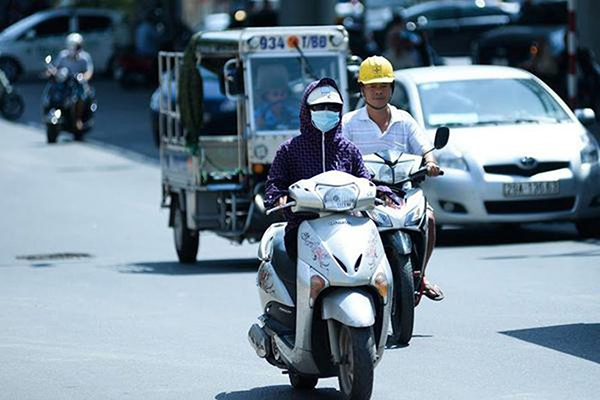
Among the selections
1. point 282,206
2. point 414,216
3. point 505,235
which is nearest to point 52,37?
point 505,235

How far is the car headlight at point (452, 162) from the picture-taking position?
17.3m

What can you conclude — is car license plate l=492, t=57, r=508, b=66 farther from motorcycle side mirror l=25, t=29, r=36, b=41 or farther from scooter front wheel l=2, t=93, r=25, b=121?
motorcycle side mirror l=25, t=29, r=36, b=41

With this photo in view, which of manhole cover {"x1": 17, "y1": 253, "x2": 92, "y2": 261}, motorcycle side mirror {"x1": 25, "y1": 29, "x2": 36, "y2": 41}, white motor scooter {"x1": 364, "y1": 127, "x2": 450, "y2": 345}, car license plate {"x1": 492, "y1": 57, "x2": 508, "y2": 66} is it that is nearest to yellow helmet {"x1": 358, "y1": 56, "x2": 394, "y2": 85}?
white motor scooter {"x1": 364, "y1": 127, "x2": 450, "y2": 345}

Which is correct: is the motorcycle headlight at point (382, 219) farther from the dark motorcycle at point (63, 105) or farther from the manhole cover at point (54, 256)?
the dark motorcycle at point (63, 105)

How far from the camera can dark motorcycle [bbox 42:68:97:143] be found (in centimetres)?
3406

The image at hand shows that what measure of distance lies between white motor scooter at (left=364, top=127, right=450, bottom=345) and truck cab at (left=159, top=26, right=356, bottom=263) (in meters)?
5.07

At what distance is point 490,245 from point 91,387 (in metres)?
8.25

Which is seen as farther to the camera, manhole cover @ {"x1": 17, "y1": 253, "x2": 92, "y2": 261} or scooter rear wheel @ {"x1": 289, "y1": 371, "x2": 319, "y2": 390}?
manhole cover @ {"x1": 17, "y1": 253, "x2": 92, "y2": 261}

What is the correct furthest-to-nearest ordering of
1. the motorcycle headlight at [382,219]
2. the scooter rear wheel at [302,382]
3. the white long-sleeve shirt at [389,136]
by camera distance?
the white long-sleeve shirt at [389,136]
the motorcycle headlight at [382,219]
the scooter rear wheel at [302,382]

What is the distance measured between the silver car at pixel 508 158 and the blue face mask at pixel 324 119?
26.2 feet

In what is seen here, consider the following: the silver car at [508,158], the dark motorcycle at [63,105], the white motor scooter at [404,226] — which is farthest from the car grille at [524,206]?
the dark motorcycle at [63,105]

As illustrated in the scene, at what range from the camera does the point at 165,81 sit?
19.5 m

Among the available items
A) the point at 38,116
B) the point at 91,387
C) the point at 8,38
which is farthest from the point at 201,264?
the point at 8,38

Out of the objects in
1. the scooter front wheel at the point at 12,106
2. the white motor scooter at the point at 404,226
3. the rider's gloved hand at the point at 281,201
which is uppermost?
the rider's gloved hand at the point at 281,201
